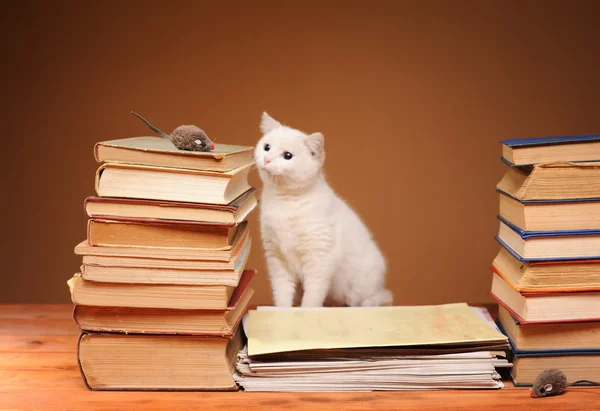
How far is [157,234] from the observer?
3.96 feet

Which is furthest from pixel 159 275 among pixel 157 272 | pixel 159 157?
pixel 159 157

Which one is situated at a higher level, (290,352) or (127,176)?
(127,176)

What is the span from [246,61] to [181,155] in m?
1.45

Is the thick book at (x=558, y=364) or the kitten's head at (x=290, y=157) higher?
the kitten's head at (x=290, y=157)

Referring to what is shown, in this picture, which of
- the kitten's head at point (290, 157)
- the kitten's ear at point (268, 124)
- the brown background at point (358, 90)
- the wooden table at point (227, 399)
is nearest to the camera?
the wooden table at point (227, 399)

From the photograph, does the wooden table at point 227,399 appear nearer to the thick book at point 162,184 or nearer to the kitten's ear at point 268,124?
the thick book at point 162,184

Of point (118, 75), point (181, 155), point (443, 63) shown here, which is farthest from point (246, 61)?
point (181, 155)

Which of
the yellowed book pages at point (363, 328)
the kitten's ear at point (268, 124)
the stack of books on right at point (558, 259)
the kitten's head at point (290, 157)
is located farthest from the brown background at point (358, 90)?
the stack of books on right at point (558, 259)

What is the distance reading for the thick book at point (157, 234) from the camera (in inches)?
47.2

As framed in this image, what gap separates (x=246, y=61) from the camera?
8.43 feet

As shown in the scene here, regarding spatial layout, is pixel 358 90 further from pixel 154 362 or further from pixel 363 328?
pixel 154 362

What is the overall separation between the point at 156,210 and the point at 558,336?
830mm

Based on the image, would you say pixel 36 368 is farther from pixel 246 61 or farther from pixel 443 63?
pixel 443 63

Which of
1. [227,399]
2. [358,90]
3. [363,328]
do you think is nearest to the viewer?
[227,399]
